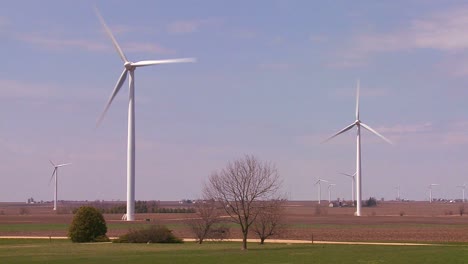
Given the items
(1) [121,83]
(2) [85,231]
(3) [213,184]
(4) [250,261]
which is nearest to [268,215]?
(3) [213,184]

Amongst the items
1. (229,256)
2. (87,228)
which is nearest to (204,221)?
(87,228)

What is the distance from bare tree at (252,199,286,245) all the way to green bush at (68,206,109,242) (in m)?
14.5

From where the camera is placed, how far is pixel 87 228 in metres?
76.2

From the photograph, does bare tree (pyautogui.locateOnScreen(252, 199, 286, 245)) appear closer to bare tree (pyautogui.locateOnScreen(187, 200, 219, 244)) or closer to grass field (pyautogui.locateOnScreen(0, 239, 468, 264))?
bare tree (pyautogui.locateOnScreen(187, 200, 219, 244))

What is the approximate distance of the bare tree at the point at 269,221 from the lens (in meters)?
73.2

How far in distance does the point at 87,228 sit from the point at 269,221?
56.8 ft

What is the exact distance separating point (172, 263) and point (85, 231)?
3316 cm

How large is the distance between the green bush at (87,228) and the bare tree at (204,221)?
849cm

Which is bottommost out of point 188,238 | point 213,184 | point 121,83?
point 188,238

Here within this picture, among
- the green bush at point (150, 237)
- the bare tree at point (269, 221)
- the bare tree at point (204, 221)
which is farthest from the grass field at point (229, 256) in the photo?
the bare tree at point (204, 221)

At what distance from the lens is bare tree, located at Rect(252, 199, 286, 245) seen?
2884 inches

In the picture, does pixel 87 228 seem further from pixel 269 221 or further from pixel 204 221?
pixel 269 221

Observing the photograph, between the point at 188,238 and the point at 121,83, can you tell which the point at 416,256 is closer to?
the point at 188,238

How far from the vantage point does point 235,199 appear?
63344 millimetres
